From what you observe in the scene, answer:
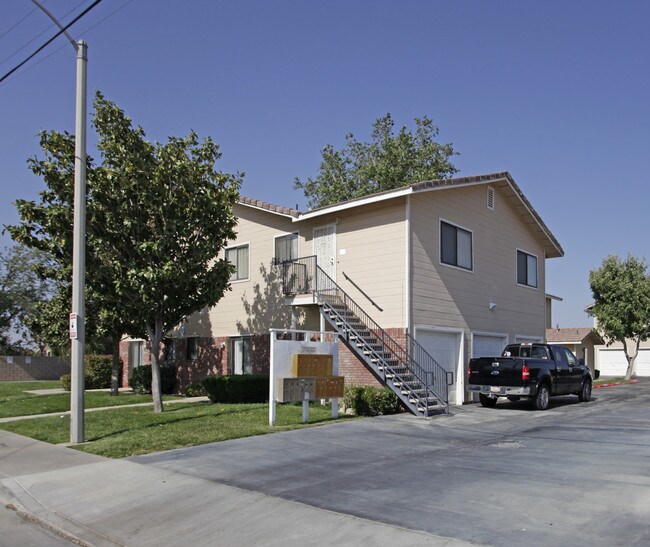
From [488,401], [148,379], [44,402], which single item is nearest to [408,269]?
[488,401]

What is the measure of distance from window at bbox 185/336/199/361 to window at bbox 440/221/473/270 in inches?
416

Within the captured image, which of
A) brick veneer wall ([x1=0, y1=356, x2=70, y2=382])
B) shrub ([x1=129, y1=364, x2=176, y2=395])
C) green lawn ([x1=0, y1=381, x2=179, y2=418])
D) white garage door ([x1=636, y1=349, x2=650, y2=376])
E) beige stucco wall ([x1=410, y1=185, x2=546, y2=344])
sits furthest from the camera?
white garage door ([x1=636, y1=349, x2=650, y2=376])

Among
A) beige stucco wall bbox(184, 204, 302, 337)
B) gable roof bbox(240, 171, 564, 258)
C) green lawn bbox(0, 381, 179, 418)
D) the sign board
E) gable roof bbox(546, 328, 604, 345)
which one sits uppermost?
gable roof bbox(240, 171, 564, 258)

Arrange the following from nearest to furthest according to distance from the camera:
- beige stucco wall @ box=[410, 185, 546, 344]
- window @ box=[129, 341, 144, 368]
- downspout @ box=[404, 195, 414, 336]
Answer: downspout @ box=[404, 195, 414, 336] < beige stucco wall @ box=[410, 185, 546, 344] < window @ box=[129, 341, 144, 368]

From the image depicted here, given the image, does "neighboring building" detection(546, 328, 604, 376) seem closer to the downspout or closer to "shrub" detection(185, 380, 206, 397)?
the downspout

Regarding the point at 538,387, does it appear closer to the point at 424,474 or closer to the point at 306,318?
the point at 306,318

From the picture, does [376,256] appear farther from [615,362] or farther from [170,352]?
[615,362]

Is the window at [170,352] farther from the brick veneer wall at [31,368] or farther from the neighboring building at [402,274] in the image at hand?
the brick veneer wall at [31,368]

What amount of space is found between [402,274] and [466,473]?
9.78m

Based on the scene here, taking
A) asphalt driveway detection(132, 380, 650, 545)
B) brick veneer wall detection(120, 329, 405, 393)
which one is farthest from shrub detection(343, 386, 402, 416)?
brick veneer wall detection(120, 329, 405, 393)

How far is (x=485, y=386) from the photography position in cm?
1798

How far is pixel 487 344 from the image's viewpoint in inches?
881

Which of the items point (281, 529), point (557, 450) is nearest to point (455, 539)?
point (281, 529)

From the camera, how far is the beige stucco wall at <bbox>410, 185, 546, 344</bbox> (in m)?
19.2
